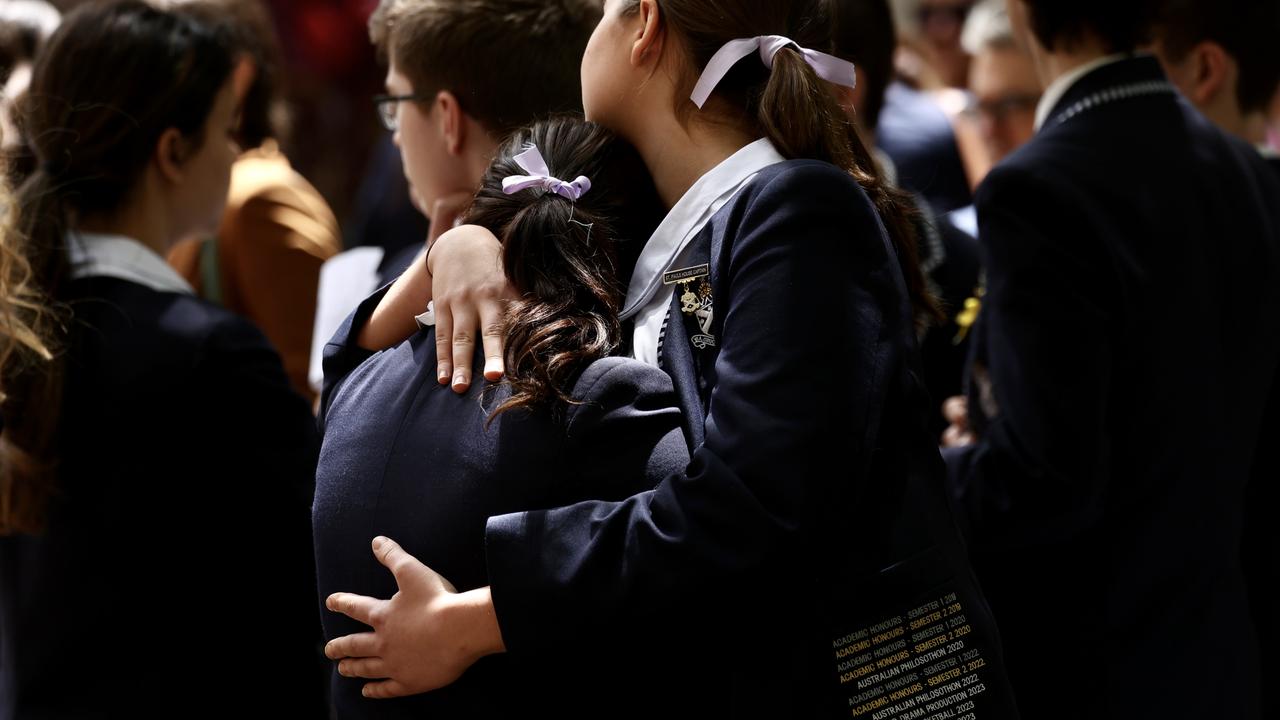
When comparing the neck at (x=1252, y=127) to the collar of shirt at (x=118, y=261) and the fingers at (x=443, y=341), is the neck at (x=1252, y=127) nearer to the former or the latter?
the fingers at (x=443, y=341)

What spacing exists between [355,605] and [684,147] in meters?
0.61

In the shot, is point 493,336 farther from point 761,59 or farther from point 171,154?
point 171,154

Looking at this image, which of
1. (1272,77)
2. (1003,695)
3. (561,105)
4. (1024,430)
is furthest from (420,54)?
(1272,77)

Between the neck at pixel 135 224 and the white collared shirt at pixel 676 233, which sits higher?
the neck at pixel 135 224

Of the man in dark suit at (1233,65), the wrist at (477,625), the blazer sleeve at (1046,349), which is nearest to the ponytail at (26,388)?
the wrist at (477,625)

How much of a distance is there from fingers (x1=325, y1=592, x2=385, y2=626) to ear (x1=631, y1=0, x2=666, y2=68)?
2.13 ft

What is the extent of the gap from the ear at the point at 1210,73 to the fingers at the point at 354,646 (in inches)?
77.0

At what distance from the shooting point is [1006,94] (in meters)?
3.22

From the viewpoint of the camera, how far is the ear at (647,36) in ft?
4.81

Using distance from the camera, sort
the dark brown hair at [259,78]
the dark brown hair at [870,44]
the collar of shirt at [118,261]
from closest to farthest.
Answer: the collar of shirt at [118,261], the dark brown hair at [259,78], the dark brown hair at [870,44]

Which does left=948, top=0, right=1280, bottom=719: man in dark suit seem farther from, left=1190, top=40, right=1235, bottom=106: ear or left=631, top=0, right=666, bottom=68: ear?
left=631, top=0, right=666, bottom=68: ear

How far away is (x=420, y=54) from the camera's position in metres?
1.95

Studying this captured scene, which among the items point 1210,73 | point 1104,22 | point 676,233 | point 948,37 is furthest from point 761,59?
point 948,37

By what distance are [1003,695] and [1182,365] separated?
2.64ft
